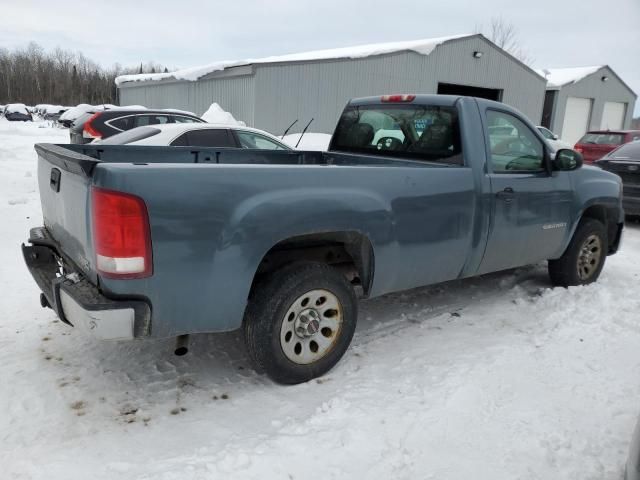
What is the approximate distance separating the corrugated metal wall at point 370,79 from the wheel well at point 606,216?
1536 centimetres

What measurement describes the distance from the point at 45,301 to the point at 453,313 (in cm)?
328

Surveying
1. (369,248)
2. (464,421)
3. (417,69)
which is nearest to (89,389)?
(369,248)

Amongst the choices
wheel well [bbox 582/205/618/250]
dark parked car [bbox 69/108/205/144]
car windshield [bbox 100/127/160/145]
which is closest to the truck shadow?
wheel well [bbox 582/205/618/250]

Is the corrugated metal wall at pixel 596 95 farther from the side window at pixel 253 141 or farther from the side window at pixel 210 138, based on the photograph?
the side window at pixel 210 138

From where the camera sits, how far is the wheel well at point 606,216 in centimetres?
548

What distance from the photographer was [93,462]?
2.59 m

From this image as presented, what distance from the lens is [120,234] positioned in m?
2.57

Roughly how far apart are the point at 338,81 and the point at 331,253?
18.6 m

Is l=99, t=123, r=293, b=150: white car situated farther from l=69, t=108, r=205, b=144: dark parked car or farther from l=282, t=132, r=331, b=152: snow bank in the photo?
l=282, t=132, r=331, b=152: snow bank

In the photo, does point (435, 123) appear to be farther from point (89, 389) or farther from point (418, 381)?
point (89, 389)

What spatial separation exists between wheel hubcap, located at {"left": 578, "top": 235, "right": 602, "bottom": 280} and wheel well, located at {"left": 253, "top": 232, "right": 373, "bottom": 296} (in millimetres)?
2869

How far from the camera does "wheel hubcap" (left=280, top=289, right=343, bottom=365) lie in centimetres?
327

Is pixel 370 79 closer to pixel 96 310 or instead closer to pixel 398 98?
pixel 398 98

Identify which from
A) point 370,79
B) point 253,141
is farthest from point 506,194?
point 370,79
